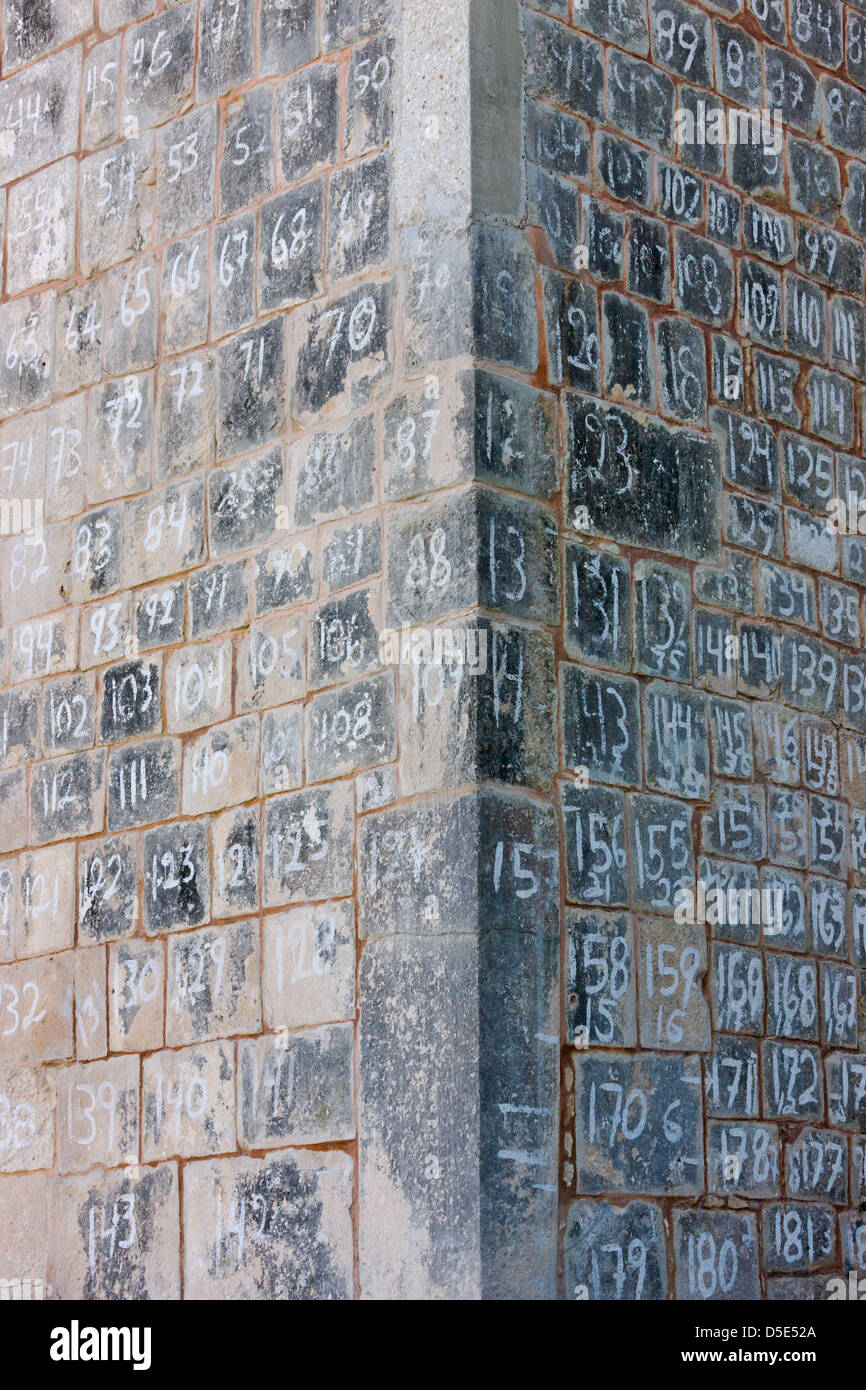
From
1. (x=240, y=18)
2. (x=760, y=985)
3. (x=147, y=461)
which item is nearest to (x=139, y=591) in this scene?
(x=147, y=461)

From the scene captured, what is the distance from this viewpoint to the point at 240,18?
17.2 ft

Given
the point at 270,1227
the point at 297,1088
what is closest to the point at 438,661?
the point at 297,1088

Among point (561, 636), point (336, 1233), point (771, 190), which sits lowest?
point (336, 1233)

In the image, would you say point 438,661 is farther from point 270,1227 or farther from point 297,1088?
point 270,1227

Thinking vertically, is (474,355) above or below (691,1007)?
above

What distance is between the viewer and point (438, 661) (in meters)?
4.28

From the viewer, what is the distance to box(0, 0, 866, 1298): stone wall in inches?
167

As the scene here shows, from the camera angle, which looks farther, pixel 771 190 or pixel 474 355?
pixel 771 190

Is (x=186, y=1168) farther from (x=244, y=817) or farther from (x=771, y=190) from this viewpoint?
(x=771, y=190)

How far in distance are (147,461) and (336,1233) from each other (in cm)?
219

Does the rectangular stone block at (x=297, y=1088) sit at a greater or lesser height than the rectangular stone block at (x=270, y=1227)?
greater

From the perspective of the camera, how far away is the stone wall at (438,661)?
13.9 feet

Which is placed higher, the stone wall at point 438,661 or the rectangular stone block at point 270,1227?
the stone wall at point 438,661

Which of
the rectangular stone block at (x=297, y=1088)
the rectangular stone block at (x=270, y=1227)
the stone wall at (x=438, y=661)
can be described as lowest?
the rectangular stone block at (x=270, y=1227)
